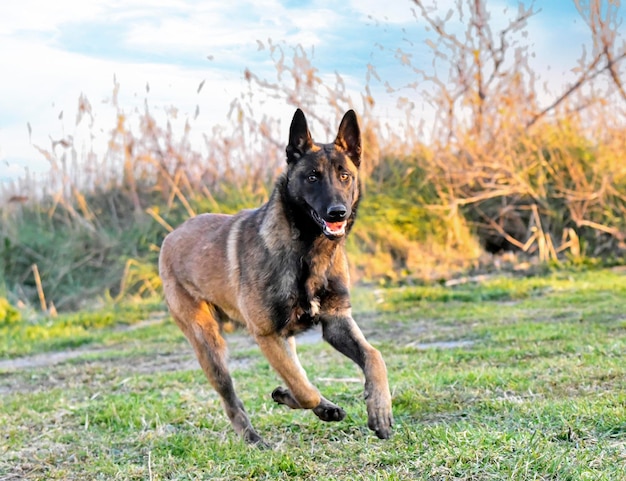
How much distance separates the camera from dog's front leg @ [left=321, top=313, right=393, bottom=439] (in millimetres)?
3934

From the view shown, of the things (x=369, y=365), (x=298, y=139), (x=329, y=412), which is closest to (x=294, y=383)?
(x=329, y=412)

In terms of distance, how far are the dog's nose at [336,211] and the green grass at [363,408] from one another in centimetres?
118

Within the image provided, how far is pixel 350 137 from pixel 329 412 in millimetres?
1624

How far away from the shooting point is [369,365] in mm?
4137

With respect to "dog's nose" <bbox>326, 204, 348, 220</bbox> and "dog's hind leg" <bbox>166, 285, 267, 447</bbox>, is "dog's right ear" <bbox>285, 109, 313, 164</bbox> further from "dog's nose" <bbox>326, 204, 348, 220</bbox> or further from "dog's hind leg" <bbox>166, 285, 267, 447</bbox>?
"dog's hind leg" <bbox>166, 285, 267, 447</bbox>

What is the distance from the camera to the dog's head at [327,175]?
4.41 meters

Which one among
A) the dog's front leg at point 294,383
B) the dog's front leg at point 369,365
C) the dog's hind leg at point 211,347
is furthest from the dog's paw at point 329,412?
the dog's hind leg at point 211,347

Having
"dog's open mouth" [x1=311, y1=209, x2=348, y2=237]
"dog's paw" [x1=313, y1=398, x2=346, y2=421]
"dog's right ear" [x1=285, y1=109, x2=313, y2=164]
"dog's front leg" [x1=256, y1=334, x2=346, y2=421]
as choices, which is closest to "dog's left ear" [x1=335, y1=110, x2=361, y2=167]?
"dog's right ear" [x1=285, y1=109, x2=313, y2=164]

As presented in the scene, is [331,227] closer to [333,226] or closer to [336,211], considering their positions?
[333,226]

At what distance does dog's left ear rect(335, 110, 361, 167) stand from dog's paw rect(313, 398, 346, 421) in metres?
1.47

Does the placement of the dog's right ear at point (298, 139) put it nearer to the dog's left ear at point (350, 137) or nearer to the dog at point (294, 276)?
the dog at point (294, 276)

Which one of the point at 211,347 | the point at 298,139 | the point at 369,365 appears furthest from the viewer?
the point at 211,347

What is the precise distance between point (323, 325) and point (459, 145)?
9247mm

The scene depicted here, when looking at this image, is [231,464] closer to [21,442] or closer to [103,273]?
[21,442]
